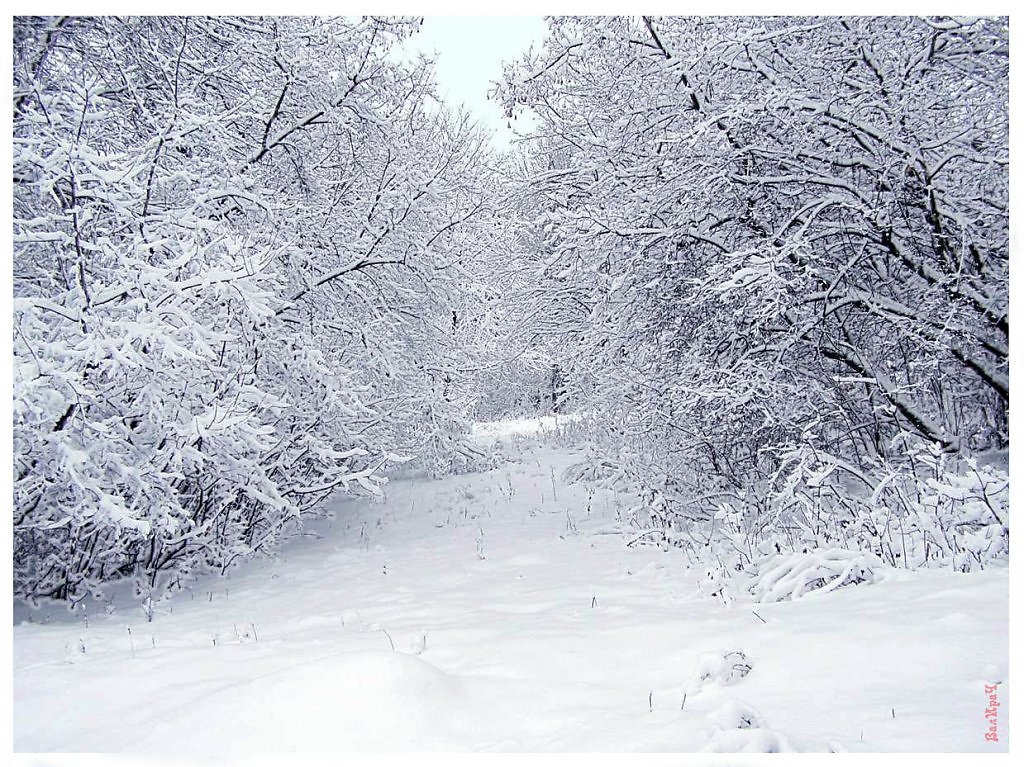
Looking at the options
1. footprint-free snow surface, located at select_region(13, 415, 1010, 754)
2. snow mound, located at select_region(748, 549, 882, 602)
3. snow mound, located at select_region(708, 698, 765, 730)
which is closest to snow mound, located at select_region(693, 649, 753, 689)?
footprint-free snow surface, located at select_region(13, 415, 1010, 754)

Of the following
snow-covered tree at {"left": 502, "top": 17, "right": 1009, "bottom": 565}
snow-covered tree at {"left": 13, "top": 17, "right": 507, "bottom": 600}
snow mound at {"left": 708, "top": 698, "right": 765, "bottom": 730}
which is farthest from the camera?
snow-covered tree at {"left": 502, "top": 17, "right": 1009, "bottom": 565}

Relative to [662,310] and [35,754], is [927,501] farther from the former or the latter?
[35,754]

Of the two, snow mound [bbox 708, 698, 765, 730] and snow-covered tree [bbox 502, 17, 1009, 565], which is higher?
snow-covered tree [bbox 502, 17, 1009, 565]

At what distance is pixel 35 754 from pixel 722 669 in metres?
2.48

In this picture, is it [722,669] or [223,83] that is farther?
[223,83]

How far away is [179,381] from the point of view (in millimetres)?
4641

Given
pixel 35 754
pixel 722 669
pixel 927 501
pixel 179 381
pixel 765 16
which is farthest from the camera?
pixel 765 16

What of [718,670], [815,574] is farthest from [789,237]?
[718,670]

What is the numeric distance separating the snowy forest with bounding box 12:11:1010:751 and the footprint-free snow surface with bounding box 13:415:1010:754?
334 millimetres

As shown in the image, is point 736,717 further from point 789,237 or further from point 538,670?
point 789,237

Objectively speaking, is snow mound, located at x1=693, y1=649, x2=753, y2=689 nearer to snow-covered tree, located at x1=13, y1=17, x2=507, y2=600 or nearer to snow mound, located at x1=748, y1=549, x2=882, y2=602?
snow mound, located at x1=748, y1=549, x2=882, y2=602

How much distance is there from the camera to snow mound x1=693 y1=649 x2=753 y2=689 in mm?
2484

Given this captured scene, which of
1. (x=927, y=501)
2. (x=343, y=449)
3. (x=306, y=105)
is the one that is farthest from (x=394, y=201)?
(x=927, y=501)

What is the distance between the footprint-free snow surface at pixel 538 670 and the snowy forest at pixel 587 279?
0.33m
